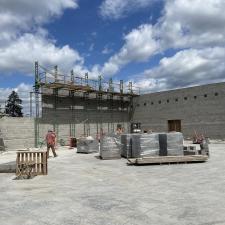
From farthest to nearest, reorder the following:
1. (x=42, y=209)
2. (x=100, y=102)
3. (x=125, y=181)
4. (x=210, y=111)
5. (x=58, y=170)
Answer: (x=100, y=102) → (x=210, y=111) → (x=58, y=170) → (x=125, y=181) → (x=42, y=209)

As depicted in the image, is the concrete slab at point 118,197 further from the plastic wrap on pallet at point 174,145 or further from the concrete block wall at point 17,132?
the concrete block wall at point 17,132

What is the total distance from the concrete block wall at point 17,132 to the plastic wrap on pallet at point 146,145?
1269cm

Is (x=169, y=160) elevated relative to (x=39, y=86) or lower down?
lower down

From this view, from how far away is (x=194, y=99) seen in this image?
32688 millimetres

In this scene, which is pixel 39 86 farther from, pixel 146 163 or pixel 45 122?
pixel 146 163

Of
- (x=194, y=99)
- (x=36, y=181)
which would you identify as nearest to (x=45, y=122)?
(x=194, y=99)

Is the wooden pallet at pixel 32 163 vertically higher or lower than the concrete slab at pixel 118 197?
higher

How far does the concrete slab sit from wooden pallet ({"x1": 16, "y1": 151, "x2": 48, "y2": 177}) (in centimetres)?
55

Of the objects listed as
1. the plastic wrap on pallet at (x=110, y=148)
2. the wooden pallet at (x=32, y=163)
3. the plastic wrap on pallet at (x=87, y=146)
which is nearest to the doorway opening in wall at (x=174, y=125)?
the plastic wrap on pallet at (x=87, y=146)

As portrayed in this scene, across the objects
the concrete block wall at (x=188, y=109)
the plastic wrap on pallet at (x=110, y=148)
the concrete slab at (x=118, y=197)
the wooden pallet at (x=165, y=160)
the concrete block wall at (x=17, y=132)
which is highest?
the concrete block wall at (x=188, y=109)

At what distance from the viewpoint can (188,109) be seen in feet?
109

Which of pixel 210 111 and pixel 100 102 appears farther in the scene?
pixel 100 102

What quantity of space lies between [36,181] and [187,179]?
204 inches

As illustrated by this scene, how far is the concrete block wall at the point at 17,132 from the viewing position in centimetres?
2614
